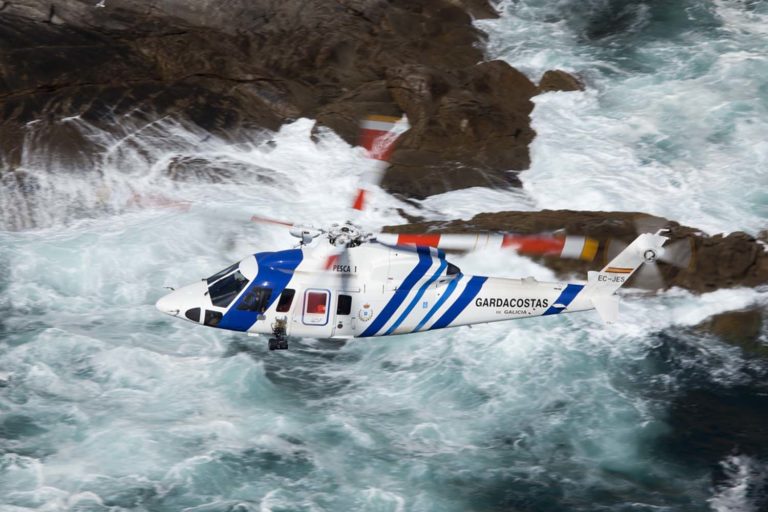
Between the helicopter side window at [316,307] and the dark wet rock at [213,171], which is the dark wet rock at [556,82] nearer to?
the dark wet rock at [213,171]

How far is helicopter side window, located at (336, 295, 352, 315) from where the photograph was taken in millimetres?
24312

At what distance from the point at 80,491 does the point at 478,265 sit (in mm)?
12587

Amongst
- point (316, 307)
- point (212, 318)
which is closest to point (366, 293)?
point (316, 307)

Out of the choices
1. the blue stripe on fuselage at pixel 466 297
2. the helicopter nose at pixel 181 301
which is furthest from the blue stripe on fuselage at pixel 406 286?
the helicopter nose at pixel 181 301

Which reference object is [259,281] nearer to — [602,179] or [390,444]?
[390,444]

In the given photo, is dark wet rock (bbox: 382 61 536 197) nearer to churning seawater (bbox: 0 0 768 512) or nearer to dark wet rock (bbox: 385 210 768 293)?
churning seawater (bbox: 0 0 768 512)

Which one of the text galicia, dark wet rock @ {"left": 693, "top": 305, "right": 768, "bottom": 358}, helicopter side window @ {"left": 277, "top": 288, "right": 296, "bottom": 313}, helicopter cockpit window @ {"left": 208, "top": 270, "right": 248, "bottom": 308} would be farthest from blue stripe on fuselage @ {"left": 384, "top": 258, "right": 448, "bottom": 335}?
dark wet rock @ {"left": 693, "top": 305, "right": 768, "bottom": 358}

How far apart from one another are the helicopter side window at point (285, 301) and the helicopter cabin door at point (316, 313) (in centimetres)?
28

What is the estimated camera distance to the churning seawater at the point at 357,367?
2469cm

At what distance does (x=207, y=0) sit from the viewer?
1570 inches

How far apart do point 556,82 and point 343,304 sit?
17.4 m

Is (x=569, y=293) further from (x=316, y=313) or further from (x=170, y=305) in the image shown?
(x=170, y=305)

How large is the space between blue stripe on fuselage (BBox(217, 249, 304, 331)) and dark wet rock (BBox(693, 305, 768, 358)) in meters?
11.0

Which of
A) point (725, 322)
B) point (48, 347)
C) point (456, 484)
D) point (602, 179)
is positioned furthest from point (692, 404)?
point (48, 347)
